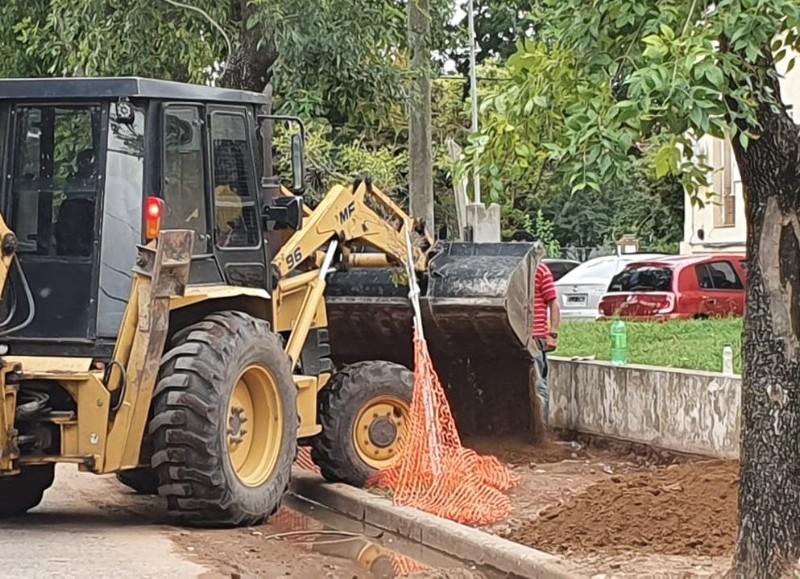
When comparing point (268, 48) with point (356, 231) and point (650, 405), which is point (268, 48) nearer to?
point (356, 231)

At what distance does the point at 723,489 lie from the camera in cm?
984

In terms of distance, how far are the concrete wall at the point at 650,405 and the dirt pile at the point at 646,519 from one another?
143cm

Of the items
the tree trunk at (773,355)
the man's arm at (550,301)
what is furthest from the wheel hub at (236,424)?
the man's arm at (550,301)

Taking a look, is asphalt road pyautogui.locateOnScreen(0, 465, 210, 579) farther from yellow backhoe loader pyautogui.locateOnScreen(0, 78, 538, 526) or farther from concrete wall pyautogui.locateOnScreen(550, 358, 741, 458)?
concrete wall pyautogui.locateOnScreen(550, 358, 741, 458)

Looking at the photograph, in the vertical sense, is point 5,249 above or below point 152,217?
below

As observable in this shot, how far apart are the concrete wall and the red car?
33.2 ft

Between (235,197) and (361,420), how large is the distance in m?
2.31

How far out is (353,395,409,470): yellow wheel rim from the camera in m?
11.9

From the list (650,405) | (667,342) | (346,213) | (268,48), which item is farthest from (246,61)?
(667,342)

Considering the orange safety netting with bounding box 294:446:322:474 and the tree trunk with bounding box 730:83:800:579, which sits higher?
the tree trunk with bounding box 730:83:800:579

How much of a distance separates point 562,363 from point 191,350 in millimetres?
5564

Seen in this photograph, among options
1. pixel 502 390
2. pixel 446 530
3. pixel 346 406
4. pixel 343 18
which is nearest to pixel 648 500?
pixel 446 530

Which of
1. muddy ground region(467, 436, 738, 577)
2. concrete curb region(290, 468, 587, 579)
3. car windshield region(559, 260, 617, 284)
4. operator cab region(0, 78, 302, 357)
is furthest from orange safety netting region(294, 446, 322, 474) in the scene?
car windshield region(559, 260, 617, 284)

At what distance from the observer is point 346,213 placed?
11.9 metres
